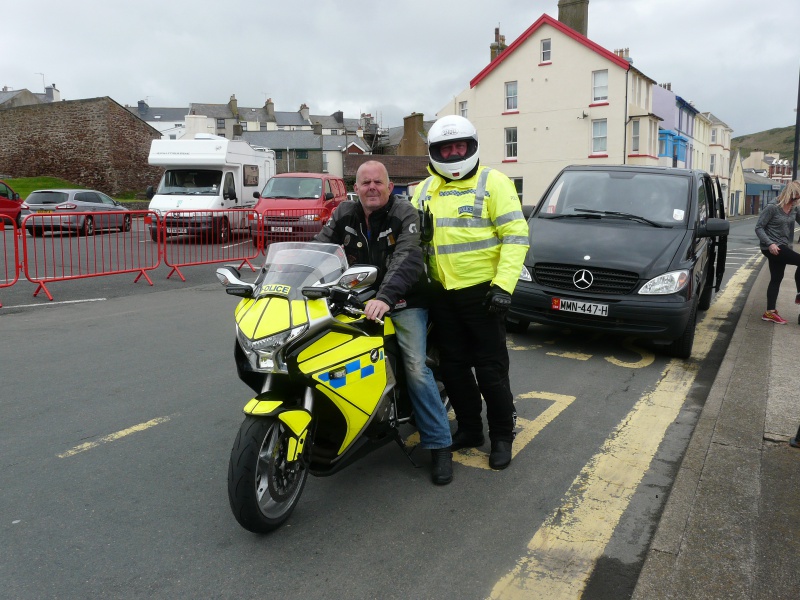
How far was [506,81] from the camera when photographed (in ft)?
141

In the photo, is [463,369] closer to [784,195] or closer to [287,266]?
[287,266]

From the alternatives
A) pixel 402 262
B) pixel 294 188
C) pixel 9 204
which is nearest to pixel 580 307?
pixel 402 262

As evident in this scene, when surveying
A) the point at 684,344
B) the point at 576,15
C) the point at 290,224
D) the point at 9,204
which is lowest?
the point at 684,344

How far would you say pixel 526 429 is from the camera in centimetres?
484

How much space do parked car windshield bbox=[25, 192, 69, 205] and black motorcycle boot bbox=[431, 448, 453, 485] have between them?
71.7ft

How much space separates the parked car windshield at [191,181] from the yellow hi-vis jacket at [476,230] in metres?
16.3

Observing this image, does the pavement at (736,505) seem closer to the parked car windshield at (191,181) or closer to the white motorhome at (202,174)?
the white motorhome at (202,174)

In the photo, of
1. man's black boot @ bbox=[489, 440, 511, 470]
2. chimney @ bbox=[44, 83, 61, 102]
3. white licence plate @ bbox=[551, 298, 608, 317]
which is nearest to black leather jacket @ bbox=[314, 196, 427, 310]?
man's black boot @ bbox=[489, 440, 511, 470]

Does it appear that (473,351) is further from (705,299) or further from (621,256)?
(705,299)

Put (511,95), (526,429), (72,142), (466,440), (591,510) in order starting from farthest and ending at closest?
(511,95) → (72,142) → (526,429) → (466,440) → (591,510)

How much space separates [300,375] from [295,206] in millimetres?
14554

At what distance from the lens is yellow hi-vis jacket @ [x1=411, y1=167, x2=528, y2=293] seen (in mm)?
3871

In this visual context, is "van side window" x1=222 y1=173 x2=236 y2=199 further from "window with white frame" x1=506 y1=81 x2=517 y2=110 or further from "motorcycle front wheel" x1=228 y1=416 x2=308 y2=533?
"window with white frame" x1=506 y1=81 x2=517 y2=110

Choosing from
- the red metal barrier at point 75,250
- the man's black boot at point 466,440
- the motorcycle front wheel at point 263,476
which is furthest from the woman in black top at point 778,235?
the red metal barrier at point 75,250
